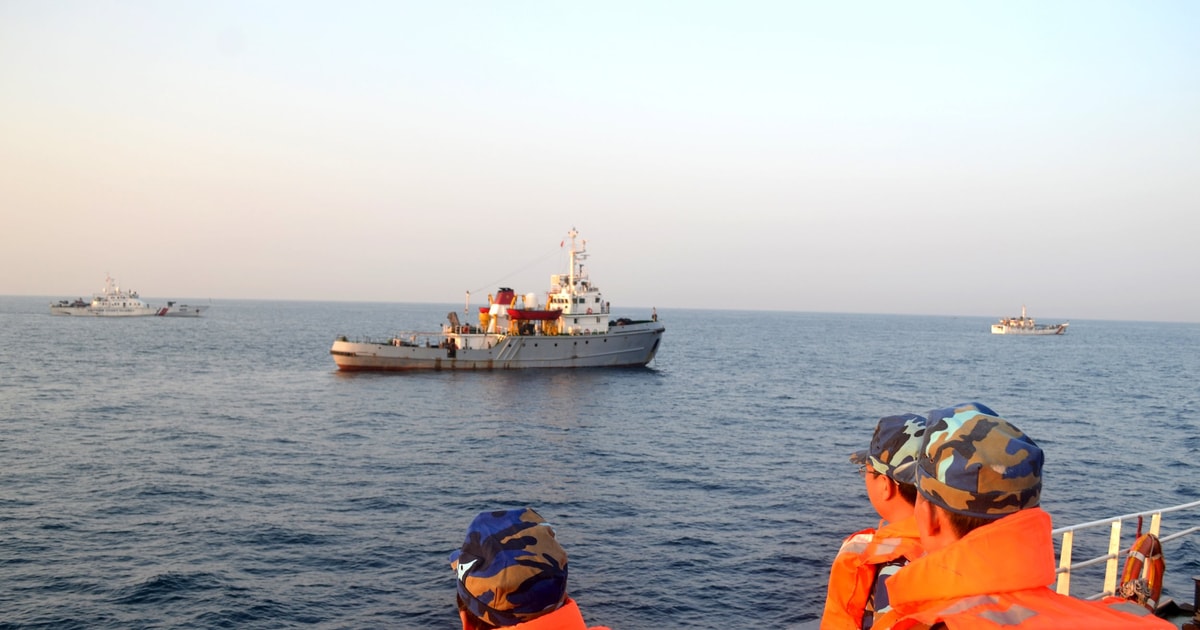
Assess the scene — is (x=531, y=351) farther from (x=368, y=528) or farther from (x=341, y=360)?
(x=368, y=528)

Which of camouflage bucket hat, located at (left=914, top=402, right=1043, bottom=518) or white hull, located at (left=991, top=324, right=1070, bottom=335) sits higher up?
camouflage bucket hat, located at (left=914, top=402, right=1043, bottom=518)

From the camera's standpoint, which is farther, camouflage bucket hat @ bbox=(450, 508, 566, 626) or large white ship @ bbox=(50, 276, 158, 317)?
large white ship @ bbox=(50, 276, 158, 317)

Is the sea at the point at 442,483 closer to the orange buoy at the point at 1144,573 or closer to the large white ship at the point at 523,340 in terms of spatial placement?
the large white ship at the point at 523,340

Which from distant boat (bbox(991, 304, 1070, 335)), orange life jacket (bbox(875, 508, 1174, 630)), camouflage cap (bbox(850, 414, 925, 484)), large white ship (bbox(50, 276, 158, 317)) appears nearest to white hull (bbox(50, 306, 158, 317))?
large white ship (bbox(50, 276, 158, 317))

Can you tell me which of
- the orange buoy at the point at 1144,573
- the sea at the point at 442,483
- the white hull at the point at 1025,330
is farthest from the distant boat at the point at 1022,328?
the orange buoy at the point at 1144,573

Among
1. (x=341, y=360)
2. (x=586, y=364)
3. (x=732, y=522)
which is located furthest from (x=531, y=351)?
(x=732, y=522)

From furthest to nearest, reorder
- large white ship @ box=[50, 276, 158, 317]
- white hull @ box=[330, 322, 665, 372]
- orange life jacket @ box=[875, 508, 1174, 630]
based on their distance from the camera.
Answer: large white ship @ box=[50, 276, 158, 317] < white hull @ box=[330, 322, 665, 372] < orange life jacket @ box=[875, 508, 1174, 630]

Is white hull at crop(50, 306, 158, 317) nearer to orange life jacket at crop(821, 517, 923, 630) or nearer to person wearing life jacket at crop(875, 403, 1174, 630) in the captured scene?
orange life jacket at crop(821, 517, 923, 630)

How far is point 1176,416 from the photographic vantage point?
4525cm

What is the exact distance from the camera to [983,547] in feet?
7.13

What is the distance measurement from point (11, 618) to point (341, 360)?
41.1 metres

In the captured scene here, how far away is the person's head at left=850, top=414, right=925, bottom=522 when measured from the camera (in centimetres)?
348

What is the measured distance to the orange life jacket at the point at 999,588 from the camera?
2000mm

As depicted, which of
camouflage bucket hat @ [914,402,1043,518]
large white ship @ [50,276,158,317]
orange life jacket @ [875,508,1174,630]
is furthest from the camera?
large white ship @ [50,276,158,317]
